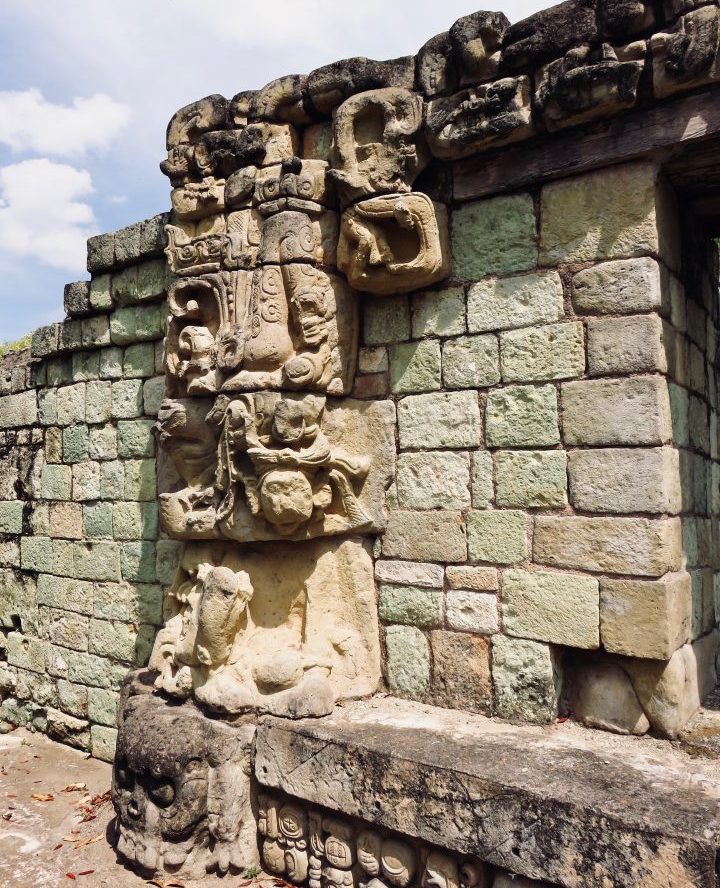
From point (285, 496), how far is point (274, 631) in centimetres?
81

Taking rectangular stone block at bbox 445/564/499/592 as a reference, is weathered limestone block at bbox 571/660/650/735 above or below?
below

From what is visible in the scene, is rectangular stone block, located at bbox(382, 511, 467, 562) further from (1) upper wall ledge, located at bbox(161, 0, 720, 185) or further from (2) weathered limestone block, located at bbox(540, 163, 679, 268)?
(1) upper wall ledge, located at bbox(161, 0, 720, 185)

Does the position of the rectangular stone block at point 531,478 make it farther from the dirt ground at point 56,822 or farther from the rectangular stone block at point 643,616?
the dirt ground at point 56,822

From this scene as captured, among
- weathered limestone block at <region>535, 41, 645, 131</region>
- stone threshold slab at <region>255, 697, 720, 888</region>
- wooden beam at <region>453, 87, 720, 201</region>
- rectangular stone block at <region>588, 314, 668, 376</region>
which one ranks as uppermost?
weathered limestone block at <region>535, 41, 645, 131</region>

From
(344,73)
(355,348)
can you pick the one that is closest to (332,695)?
(355,348)

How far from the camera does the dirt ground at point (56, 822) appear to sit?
3.39 metres

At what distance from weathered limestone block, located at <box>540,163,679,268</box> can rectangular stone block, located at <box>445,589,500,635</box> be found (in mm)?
1705

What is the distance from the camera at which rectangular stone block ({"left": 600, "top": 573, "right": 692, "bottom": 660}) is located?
304cm

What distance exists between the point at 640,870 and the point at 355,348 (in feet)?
8.96

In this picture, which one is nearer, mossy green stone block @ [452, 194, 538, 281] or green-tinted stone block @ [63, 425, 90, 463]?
mossy green stone block @ [452, 194, 538, 281]

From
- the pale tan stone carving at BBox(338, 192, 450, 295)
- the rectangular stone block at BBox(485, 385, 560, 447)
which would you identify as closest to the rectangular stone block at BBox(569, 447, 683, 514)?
the rectangular stone block at BBox(485, 385, 560, 447)

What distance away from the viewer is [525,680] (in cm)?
336

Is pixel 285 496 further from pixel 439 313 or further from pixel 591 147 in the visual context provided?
pixel 591 147

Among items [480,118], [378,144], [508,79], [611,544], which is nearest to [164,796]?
[611,544]
